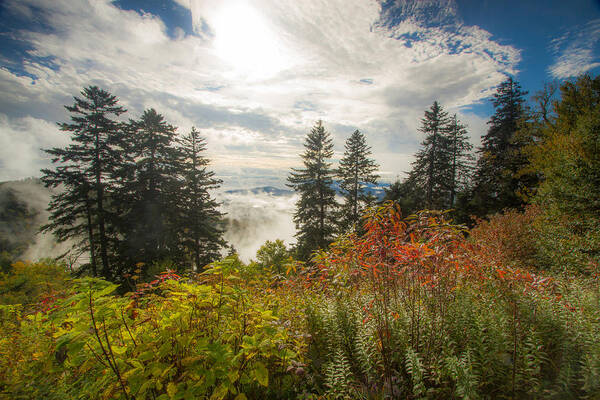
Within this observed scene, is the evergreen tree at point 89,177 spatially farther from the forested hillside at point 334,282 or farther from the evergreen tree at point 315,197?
the evergreen tree at point 315,197

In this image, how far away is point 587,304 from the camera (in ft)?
10.5

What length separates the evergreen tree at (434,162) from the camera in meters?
22.8

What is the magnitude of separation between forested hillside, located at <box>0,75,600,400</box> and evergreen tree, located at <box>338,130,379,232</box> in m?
0.19

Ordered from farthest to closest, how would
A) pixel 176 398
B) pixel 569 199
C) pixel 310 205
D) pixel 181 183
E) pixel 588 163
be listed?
pixel 310 205 < pixel 181 183 < pixel 569 199 < pixel 588 163 < pixel 176 398

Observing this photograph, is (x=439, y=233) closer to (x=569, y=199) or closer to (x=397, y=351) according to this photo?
(x=397, y=351)

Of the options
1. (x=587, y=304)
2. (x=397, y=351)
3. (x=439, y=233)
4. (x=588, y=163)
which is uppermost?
(x=588, y=163)

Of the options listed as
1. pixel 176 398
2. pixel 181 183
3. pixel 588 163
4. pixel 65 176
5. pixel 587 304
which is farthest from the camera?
pixel 181 183

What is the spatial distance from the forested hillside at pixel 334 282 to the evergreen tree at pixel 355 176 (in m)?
0.19

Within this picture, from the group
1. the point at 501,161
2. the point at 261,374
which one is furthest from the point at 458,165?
the point at 261,374

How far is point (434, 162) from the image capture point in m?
23.0

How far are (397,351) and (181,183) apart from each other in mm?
19582

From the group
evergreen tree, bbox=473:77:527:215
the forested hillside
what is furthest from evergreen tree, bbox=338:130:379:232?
evergreen tree, bbox=473:77:527:215

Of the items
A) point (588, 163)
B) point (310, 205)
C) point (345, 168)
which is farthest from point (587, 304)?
point (345, 168)

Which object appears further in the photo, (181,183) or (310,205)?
(310,205)
